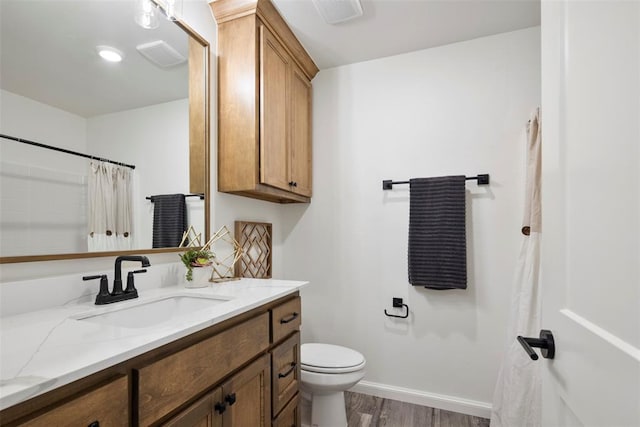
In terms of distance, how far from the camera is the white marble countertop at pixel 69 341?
0.58 m

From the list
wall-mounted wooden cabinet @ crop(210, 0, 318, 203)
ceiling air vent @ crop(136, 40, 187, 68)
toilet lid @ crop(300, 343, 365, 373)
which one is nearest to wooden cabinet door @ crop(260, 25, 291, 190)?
wall-mounted wooden cabinet @ crop(210, 0, 318, 203)

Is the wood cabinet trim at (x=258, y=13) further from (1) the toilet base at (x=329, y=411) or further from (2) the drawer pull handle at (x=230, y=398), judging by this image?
(1) the toilet base at (x=329, y=411)

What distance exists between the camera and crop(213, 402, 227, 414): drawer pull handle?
39.5 inches

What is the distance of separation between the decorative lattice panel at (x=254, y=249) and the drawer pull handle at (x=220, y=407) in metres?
0.98

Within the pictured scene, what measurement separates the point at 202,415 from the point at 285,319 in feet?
1.81

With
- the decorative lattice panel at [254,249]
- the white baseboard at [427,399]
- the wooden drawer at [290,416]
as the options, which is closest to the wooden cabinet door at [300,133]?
the decorative lattice panel at [254,249]

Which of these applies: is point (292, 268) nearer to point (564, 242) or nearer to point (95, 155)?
point (95, 155)

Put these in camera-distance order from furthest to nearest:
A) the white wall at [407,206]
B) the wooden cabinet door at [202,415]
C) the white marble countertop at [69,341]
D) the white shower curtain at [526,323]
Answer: the white wall at [407,206]
the white shower curtain at [526,323]
the wooden cabinet door at [202,415]
the white marble countertop at [69,341]

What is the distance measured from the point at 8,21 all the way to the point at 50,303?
93cm

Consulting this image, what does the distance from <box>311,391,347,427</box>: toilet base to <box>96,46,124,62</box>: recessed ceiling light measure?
1953 mm

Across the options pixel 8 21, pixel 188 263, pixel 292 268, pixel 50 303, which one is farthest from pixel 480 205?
pixel 8 21

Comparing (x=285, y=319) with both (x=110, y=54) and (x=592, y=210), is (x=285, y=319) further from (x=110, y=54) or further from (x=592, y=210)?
(x=110, y=54)

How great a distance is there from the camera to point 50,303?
1.09 m

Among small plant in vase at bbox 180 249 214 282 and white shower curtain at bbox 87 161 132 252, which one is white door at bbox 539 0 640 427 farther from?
white shower curtain at bbox 87 161 132 252
